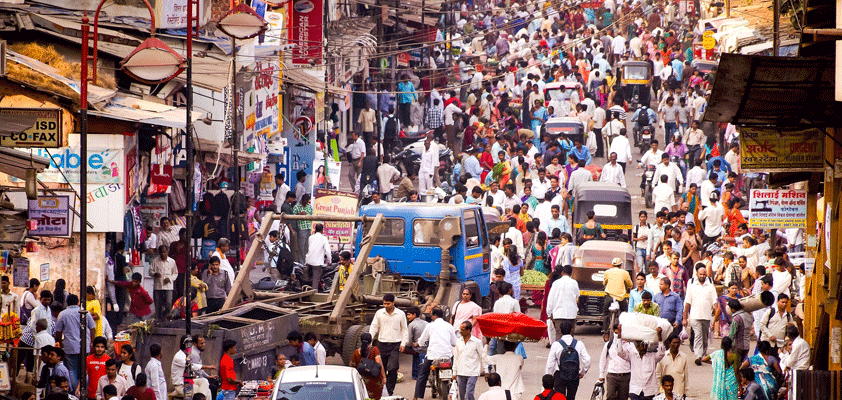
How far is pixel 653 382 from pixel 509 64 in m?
28.9

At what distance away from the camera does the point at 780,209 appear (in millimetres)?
17000

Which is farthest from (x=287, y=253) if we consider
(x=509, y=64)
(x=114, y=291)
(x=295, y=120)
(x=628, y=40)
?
(x=628, y=40)

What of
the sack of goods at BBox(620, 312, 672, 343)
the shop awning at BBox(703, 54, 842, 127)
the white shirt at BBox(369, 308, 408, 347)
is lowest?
the white shirt at BBox(369, 308, 408, 347)

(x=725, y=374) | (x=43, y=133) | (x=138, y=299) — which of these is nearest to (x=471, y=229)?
(x=138, y=299)

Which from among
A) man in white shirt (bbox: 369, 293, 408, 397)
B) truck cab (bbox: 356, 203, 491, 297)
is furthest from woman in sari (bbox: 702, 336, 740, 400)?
truck cab (bbox: 356, 203, 491, 297)

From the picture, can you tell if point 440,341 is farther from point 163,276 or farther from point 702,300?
point 163,276

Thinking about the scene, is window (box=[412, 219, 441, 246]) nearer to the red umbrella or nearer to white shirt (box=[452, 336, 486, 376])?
white shirt (box=[452, 336, 486, 376])

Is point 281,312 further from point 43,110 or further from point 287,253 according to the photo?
point 287,253

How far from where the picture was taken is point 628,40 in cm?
4681

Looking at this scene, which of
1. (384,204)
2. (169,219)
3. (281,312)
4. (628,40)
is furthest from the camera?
(628,40)

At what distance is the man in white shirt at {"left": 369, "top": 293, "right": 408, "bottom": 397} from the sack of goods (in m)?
2.95

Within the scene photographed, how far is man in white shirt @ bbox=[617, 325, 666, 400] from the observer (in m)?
14.2

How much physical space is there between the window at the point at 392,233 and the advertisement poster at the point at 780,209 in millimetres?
5506

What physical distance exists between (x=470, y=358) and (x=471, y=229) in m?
5.50
